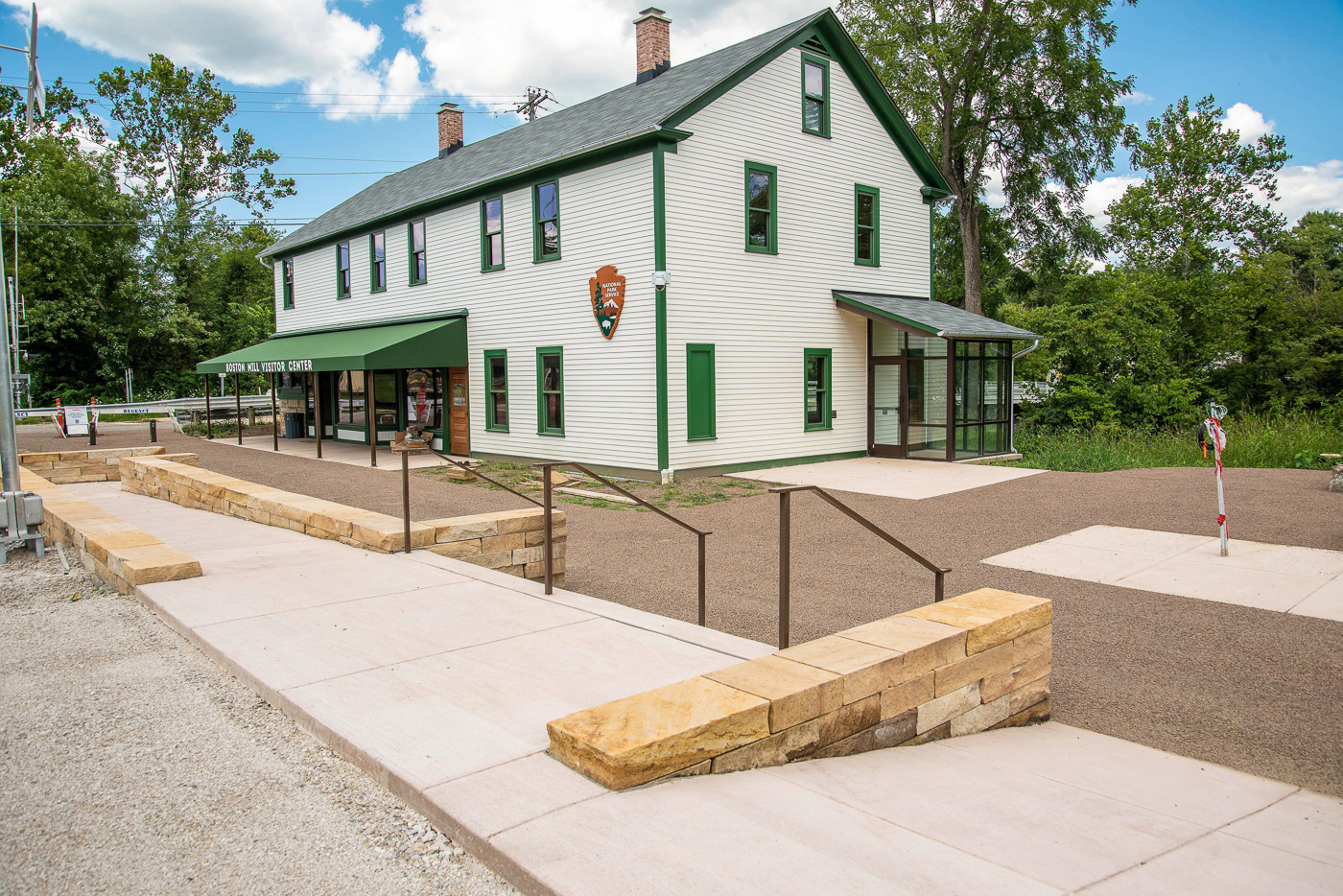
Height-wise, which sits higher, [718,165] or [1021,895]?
[718,165]

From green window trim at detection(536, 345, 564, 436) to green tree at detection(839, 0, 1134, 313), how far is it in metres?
18.4

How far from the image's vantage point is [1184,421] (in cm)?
2144

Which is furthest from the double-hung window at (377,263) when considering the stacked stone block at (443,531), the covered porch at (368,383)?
the stacked stone block at (443,531)

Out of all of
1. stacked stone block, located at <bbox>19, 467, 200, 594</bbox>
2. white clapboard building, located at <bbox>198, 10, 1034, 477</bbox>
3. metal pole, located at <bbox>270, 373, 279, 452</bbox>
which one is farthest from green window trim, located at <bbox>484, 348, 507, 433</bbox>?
stacked stone block, located at <bbox>19, 467, 200, 594</bbox>

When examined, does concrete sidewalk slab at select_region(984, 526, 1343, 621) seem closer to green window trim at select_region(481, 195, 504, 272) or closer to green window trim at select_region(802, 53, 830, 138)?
green window trim at select_region(802, 53, 830, 138)

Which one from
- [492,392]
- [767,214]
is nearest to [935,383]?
[767,214]

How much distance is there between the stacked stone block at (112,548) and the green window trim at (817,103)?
14174mm

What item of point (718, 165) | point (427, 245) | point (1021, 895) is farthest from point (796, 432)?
point (1021, 895)

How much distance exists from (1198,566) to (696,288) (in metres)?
9.30

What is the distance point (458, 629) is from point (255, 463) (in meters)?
16.0

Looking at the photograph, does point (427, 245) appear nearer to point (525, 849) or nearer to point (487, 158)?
point (487, 158)

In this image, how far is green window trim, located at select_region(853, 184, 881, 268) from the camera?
18.9 m

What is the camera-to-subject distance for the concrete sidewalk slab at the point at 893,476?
1425 cm

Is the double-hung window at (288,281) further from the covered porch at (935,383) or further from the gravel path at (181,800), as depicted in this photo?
the gravel path at (181,800)
